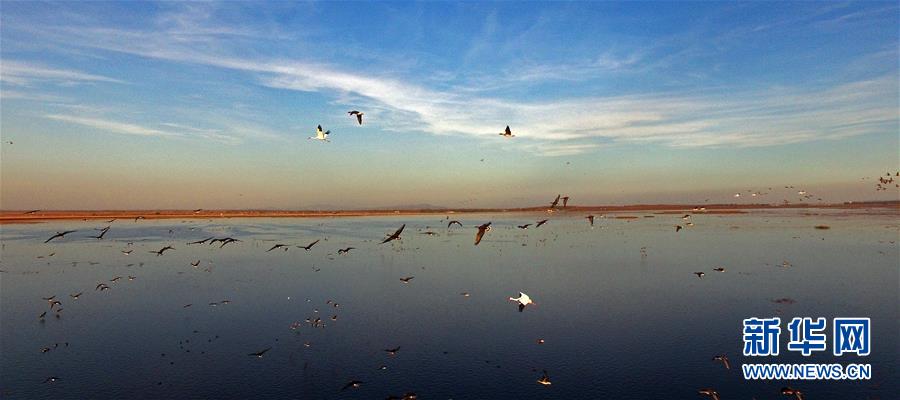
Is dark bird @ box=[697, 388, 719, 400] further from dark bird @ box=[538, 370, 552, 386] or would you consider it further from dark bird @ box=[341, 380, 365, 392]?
dark bird @ box=[341, 380, 365, 392]

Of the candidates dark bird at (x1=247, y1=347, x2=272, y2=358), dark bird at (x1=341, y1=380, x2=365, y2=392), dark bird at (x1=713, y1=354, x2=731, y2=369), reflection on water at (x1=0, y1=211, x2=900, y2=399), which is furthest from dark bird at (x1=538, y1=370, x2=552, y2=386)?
dark bird at (x1=247, y1=347, x2=272, y2=358)

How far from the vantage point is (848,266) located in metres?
44.1

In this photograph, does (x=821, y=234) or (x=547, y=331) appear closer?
(x=547, y=331)

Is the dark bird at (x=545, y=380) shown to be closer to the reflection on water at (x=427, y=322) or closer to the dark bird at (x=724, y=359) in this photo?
the reflection on water at (x=427, y=322)

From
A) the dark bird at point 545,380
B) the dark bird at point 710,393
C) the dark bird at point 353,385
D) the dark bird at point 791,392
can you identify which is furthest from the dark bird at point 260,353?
the dark bird at point 791,392

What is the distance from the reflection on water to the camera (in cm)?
2014

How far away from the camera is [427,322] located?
2842cm

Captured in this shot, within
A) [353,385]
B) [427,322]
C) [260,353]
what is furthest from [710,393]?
[260,353]

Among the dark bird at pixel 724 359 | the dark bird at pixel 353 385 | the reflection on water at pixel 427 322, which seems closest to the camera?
the dark bird at pixel 353 385

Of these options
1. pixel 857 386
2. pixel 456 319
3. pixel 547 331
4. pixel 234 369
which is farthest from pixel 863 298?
pixel 234 369

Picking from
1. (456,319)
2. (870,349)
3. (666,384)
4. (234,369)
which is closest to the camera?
(666,384)

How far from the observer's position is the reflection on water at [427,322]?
66.1 ft

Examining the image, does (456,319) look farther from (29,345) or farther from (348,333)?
(29,345)

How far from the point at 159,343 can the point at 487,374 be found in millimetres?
16457
